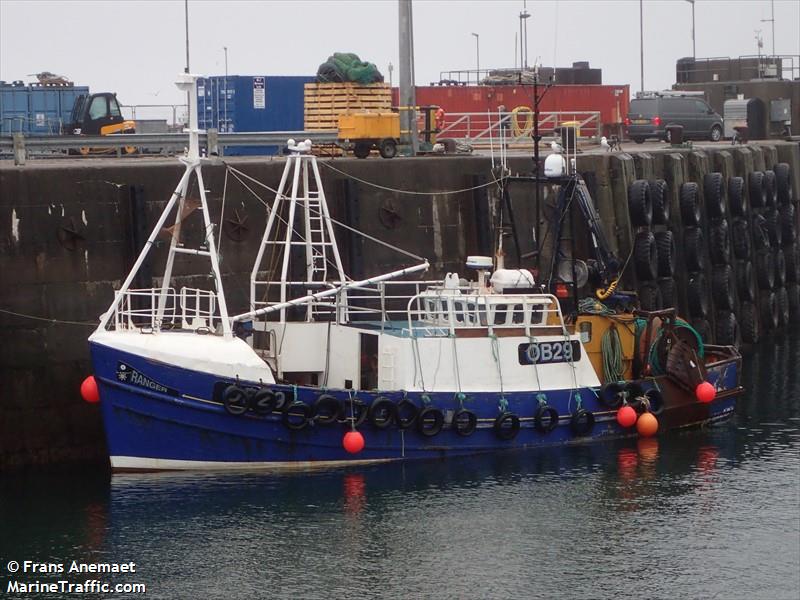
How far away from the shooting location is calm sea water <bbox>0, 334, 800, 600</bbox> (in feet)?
54.5

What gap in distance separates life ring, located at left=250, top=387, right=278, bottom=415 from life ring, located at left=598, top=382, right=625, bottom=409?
540 centimetres

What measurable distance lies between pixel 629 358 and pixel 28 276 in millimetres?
9432

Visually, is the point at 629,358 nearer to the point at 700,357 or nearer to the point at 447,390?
the point at 700,357

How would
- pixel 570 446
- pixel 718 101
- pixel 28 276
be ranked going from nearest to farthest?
pixel 28 276 < pixel 570 446 < pixel 718 101

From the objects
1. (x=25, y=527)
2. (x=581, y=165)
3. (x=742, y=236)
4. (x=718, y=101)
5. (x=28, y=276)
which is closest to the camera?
(x=25, y=527)

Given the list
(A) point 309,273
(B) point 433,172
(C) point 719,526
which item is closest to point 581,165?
(B) point 433,172

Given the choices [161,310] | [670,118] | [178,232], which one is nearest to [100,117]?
[178,232]

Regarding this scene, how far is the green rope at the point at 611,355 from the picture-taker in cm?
2248

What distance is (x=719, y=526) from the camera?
1853cm

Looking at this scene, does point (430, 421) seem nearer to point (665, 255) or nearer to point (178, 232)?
point (178, 232)

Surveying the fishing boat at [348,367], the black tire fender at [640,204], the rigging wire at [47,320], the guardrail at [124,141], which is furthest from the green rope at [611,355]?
the rigging wire at [47,320]

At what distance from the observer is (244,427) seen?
19953 millimetres

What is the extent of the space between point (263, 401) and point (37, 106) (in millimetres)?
21440

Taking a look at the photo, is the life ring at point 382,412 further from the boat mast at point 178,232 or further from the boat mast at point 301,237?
the boat mast at point 178,232
